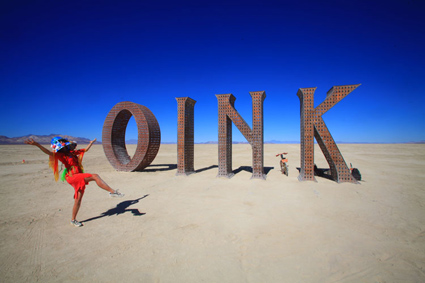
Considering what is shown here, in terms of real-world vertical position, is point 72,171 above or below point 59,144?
below

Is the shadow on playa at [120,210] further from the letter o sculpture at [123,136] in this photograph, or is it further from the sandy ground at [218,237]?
the letter o sculpture at [123,136]

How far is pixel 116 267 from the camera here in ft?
10.5

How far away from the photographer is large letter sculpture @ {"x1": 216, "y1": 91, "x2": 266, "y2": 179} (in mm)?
9781

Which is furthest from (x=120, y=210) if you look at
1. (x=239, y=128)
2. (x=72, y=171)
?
(x=239, y=128)

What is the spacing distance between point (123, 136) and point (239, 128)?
800cm

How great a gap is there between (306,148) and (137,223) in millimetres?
7637

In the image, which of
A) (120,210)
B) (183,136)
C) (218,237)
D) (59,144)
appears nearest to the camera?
(218,237)

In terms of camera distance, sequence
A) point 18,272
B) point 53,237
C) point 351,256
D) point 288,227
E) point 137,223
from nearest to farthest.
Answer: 1. point 18,272
2. point 351,256
3. point 53,237
4. point 288,227
5. point 137,223

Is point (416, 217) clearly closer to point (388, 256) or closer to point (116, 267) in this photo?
point (388, 256)

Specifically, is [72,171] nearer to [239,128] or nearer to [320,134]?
[239,128]

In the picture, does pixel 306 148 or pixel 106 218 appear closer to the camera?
pixel 106 218

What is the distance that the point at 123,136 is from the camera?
1332 centimetres

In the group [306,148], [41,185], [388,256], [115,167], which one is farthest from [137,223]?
[115,167]

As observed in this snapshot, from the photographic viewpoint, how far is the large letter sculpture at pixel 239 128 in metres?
9.78
